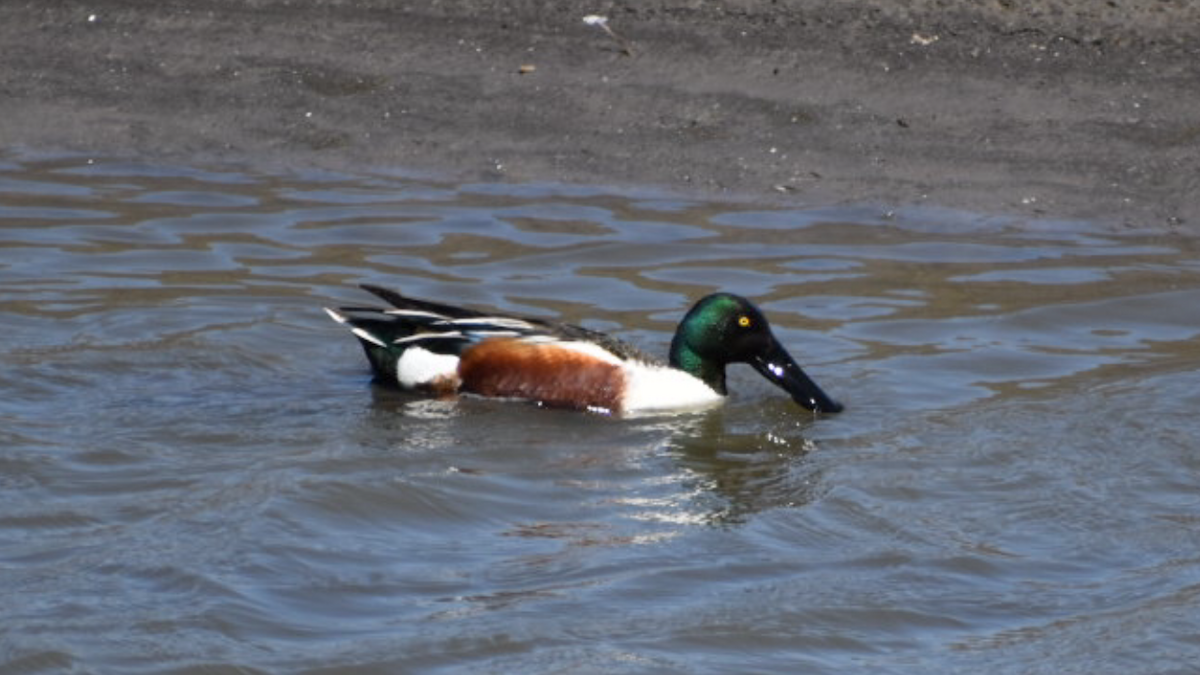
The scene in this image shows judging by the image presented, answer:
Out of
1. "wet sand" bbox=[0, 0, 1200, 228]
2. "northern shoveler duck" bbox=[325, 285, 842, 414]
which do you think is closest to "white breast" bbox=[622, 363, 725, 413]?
"northern shoveler duck" bbox=[325, 285, 842, 414]

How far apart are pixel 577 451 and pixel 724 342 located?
0.93m

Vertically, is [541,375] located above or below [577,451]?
above

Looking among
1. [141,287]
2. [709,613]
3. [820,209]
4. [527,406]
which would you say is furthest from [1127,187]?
[709,613]

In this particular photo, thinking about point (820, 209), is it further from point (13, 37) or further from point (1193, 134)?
point (13, 37)

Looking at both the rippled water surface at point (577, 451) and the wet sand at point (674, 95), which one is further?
the wet sand at point (674, 95)

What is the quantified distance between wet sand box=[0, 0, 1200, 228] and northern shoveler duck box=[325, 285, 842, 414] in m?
2.08

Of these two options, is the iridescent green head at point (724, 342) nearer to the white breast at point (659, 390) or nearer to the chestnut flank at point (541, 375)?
the white breast at point (659, 390)

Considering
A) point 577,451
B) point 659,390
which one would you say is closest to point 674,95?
point 659,390

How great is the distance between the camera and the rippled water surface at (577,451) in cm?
595

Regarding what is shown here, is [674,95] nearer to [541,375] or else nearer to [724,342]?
[724,342]

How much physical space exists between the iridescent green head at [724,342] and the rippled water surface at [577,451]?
0.20 meters

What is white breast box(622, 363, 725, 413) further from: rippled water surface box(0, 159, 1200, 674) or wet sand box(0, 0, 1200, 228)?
wet sand box(0, 0, 1200, 228)

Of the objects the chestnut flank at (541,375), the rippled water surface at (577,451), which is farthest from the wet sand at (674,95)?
the chestnut flank at (541,375)

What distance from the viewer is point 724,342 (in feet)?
27.5
